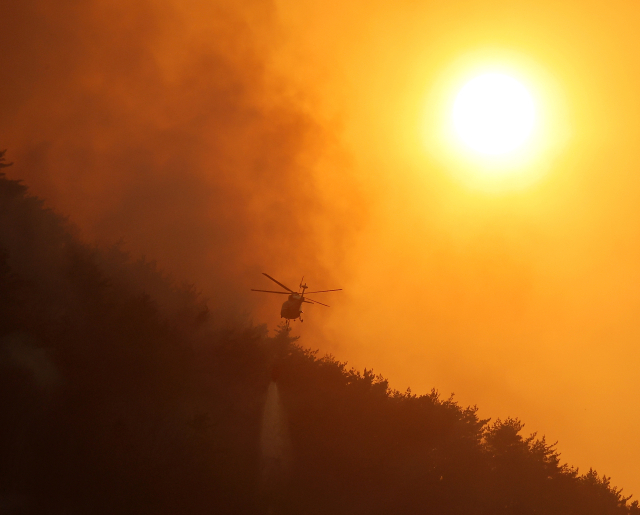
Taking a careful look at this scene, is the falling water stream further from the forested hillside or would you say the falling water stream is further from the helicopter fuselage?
the helicopter fuselage

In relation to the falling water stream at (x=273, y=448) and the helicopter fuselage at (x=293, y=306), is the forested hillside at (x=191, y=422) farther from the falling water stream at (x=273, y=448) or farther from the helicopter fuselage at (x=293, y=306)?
the helicopter fuselage at (x=293, y=306)

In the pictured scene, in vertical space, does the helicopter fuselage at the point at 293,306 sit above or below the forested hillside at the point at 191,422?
above

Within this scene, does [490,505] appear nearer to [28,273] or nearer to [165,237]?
[28,273]

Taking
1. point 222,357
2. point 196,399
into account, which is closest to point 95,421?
point 196,399

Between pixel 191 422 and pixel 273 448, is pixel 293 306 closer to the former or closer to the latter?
pixel 273 448

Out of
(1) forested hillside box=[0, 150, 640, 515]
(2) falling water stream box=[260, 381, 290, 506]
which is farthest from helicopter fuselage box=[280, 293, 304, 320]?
(2) falling water stream box=[260, 381, 290, 506]

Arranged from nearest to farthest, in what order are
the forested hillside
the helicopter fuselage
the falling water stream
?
the forested hillside < the falling water stream < the helicopter fuselage

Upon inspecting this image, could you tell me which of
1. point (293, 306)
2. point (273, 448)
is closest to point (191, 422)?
point (273, 448)

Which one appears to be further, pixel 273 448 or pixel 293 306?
pixel 293 306

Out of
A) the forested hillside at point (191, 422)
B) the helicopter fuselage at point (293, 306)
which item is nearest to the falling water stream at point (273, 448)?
the forested hillside at point (191, 422)
